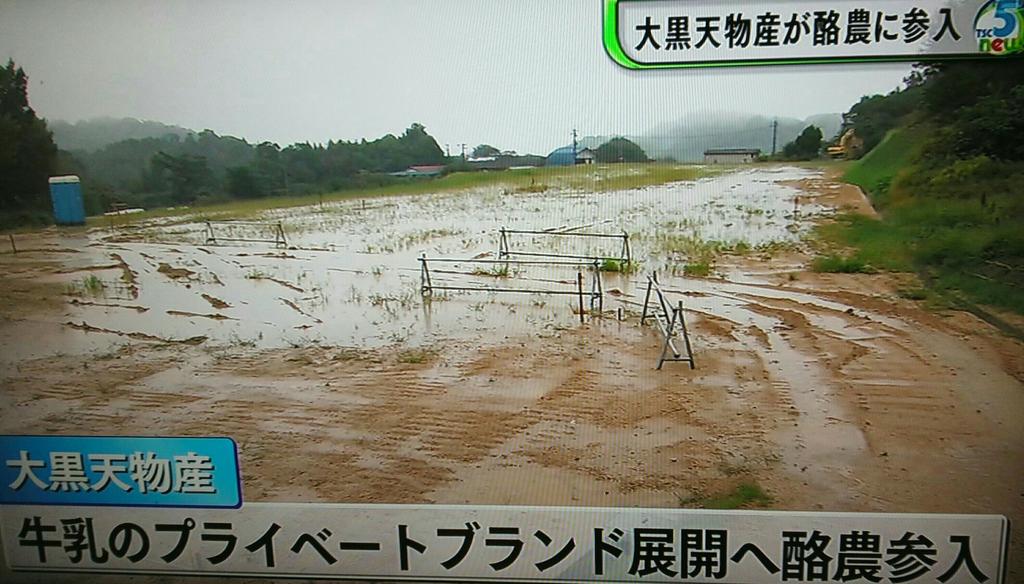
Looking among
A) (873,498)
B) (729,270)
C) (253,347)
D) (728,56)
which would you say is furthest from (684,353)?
(253,347)

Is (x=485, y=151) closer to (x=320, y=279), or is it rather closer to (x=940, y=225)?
(x=320, y=279)

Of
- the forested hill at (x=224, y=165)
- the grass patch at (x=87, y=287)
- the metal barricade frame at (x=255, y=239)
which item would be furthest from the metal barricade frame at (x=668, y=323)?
the grass patch at (x=87, y=287)

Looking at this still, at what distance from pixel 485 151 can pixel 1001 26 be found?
104cm

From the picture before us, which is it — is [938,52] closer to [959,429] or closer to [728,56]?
[728,56]

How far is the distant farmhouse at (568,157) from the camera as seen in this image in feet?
4.27

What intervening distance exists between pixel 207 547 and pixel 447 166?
104 cm

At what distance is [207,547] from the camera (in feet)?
4.55

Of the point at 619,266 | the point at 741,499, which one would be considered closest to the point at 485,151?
the point at 619,266

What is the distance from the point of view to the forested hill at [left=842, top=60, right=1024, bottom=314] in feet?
3.95

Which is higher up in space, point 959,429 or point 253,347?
point 253,347

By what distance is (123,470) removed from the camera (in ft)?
4.50

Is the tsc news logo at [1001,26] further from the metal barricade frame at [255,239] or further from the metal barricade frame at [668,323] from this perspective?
the metal barricade frame at [255,239]

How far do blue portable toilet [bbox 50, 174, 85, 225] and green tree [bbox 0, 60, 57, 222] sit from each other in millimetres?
21

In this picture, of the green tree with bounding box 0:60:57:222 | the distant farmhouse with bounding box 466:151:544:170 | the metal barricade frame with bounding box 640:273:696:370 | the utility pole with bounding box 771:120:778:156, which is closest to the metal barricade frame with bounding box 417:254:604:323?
the metal barricade frame with bounding box 640:273:696:370
